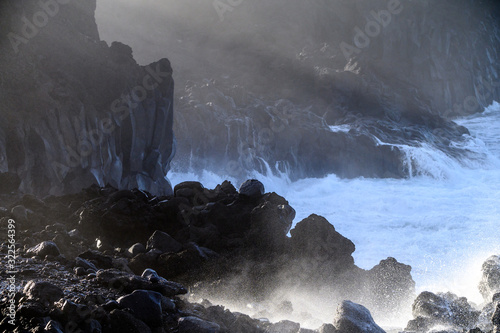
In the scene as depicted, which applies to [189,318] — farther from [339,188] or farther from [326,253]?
[339,188]

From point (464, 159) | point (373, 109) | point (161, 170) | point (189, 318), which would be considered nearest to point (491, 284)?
point (189, 318)

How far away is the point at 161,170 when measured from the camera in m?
33.7

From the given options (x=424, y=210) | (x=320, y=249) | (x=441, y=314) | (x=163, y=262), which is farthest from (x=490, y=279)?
(x=424, y=210)

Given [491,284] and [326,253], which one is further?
[326,253]

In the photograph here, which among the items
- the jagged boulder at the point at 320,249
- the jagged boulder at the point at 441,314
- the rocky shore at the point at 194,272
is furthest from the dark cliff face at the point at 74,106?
the jagged boulder at the point at 441,314

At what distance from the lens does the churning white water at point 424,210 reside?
25875 millimetres

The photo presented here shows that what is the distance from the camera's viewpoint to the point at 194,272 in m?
13.5

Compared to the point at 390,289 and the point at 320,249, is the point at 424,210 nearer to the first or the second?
the point at 320,249

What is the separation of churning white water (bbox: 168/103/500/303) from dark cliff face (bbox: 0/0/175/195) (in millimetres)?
17413

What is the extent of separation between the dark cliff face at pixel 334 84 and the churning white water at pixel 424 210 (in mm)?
2934

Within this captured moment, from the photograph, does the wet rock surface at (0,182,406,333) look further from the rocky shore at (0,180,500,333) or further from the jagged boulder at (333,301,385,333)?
the jagged boulder at (333,301,385,333)

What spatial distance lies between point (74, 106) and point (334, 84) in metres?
56.9

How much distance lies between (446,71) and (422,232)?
68.6 m

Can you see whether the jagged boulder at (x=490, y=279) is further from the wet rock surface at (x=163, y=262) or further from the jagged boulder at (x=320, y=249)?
the jagged boulder at (x=320, y=249)
